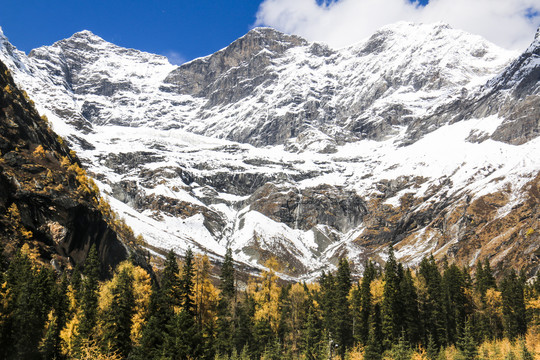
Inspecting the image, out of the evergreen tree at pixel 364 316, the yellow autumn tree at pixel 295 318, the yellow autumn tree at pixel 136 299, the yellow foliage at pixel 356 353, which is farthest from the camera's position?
the yellow autumn tree at pixel 295 318

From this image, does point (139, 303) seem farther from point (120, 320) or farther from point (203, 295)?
point (203, 295)

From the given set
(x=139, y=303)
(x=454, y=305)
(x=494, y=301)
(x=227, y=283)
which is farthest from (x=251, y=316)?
(x=494, y=301)

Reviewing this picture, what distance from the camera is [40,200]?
11294 centimetres

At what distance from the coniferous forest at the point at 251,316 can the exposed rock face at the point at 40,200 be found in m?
10.7

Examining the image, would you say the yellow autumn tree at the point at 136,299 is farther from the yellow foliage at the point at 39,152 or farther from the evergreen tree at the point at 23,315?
Answer: the yellow foliage at the point at 39,152

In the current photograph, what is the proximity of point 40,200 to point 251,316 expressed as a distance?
59.1 meters

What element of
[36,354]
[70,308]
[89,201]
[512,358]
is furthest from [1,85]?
[512,358]

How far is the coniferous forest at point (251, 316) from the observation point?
59.1 metres

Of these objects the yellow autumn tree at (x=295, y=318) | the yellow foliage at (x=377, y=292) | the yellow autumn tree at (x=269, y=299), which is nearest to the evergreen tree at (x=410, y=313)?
the yellow foliage at (x=377, y=292)

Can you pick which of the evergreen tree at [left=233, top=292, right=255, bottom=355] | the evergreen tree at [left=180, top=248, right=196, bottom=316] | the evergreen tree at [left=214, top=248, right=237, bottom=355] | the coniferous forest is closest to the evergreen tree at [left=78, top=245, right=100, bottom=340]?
the coniferous forest

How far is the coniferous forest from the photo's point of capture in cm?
5909

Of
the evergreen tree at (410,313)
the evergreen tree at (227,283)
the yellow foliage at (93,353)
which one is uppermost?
the evergreen tree at (227,283)

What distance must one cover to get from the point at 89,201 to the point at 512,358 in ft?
375

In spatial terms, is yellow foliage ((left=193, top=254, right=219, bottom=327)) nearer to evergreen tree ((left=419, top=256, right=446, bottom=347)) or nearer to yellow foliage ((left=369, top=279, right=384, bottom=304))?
yellow foliage ((left=369, top=279, right=384, bottom=304))
